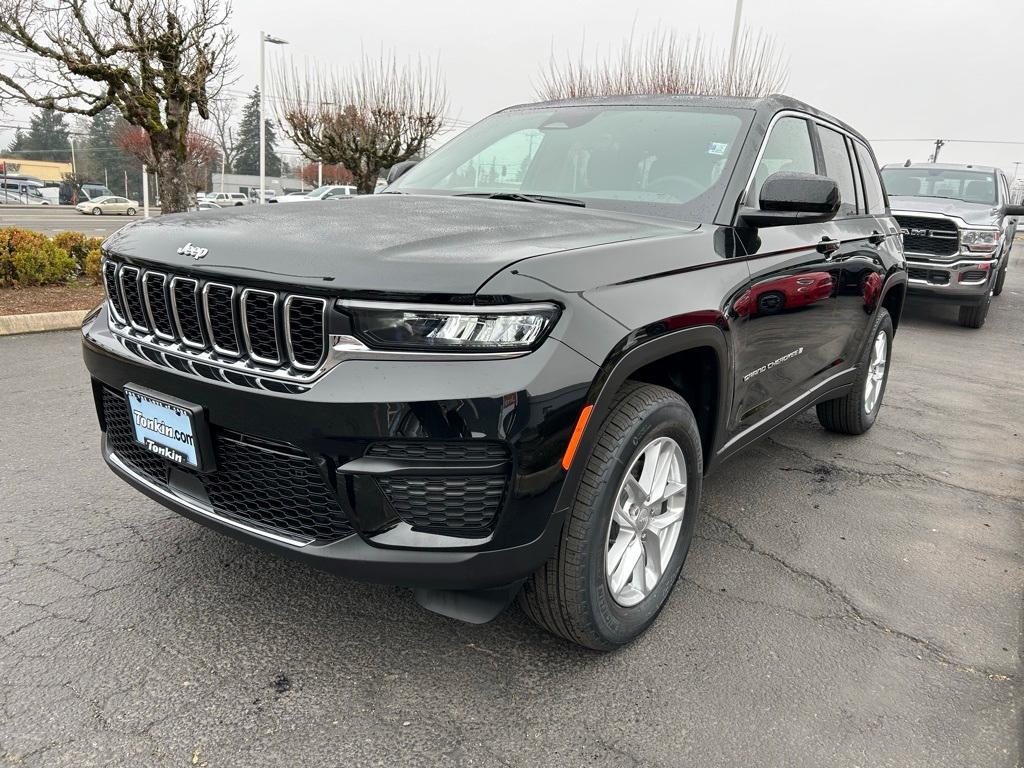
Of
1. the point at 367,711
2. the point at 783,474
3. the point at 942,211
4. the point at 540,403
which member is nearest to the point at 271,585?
the point at 367,711

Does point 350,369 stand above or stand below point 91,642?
above

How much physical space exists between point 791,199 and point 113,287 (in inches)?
88.9

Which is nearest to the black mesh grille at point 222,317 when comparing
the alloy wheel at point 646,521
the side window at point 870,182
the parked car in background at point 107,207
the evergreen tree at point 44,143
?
the alloy wheel at point 646,521

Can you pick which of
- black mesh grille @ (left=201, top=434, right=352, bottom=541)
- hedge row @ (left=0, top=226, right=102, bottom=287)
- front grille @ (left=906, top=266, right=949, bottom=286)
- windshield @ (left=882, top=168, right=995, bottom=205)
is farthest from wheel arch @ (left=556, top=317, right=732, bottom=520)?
windshield @ (left=882, top=168, right=995, bottom=205)

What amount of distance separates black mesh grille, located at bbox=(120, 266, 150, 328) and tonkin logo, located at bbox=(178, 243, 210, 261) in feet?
0.80

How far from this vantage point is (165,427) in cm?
212

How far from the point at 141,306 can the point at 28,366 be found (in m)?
3.89

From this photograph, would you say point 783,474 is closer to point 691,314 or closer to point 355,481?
point 691,314

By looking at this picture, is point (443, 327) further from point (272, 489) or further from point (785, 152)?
point (785, 152)

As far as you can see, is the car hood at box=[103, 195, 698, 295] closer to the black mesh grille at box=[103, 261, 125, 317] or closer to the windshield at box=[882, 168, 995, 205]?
the black mesh grille at box=[103, 261, 125, 317]

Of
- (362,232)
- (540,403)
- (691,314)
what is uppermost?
(362,232)

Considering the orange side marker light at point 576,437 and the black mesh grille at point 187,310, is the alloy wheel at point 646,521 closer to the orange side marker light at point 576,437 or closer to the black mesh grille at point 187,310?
the orange side marker light at point 576,437

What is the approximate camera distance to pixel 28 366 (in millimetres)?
5367

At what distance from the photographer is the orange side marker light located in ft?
6.10
